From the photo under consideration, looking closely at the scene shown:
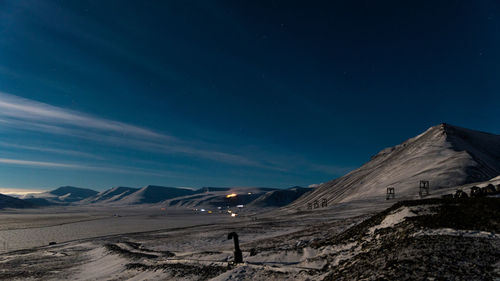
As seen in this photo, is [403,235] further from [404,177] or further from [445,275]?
[404,177]

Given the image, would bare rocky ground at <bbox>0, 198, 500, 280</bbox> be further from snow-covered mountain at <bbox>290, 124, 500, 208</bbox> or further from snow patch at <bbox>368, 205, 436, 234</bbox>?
snow-covered mountain at <bbox>290, 124, 500, 208</bbox>

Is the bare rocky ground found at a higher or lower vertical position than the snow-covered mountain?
lower

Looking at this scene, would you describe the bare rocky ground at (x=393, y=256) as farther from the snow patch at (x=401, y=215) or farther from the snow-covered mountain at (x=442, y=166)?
the snow-covered mountain at (x=442, y=166)

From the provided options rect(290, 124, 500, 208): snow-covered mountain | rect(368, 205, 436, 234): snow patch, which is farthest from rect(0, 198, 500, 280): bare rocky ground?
rect(290, 124, 500, 208): snow-covered mountain

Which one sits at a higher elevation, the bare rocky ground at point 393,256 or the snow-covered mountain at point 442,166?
the snow-covered mountain at point 442,166

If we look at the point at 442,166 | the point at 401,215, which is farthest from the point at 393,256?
→ the point at 442,166

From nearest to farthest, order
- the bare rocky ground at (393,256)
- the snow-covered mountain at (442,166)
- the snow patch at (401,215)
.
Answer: the bare rocky ground at (393,256), the snow patch at (401,215), the snow-covered mountain at (442,166)

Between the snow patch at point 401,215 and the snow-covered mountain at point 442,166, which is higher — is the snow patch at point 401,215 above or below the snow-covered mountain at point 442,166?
below

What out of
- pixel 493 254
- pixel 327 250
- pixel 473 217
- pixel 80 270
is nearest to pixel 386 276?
pixel 493 254

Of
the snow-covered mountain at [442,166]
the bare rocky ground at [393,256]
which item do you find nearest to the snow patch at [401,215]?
the bare rocky ground at [393,256]

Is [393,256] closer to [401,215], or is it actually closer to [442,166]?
[401,215]

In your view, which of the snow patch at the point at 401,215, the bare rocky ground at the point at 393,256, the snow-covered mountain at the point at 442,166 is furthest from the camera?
the snow-covered mountain at the point at 442,166

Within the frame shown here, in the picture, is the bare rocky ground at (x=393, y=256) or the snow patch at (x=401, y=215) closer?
the bare rocky ground at (x=393, y=256)

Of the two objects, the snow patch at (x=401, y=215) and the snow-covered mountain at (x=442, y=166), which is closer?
the snow patch at (x=401, y=215)
